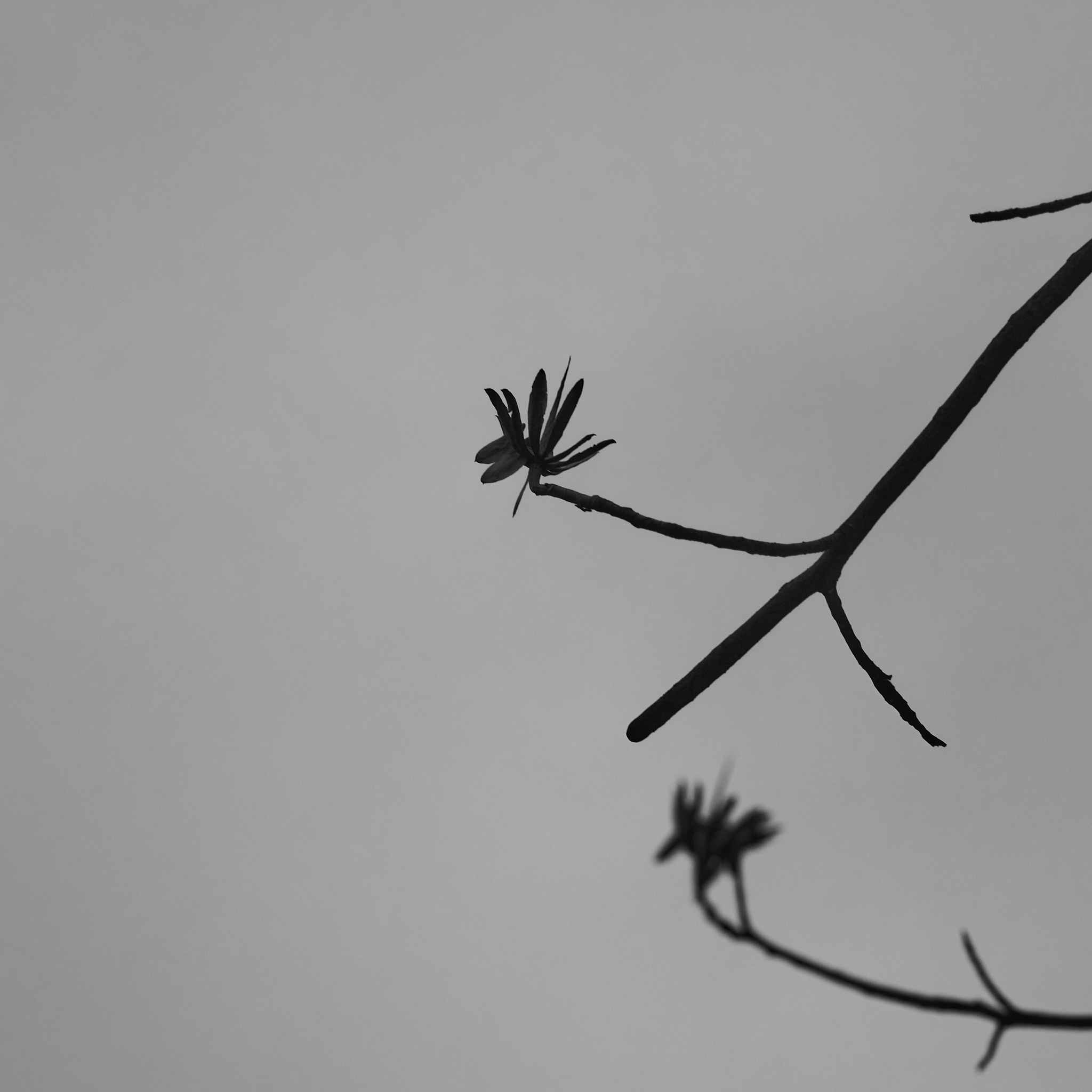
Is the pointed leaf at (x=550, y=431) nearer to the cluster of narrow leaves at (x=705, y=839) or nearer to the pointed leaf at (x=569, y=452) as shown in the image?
the pointed leaf at (x=569, y=452)

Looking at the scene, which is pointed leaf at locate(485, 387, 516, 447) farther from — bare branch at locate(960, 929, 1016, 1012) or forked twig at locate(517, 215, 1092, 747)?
bare branch at locate(960, 929, 1016, 1012)

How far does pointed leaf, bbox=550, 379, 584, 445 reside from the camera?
3891 mm

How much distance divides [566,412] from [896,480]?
50.5 inches

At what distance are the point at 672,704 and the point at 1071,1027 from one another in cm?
133

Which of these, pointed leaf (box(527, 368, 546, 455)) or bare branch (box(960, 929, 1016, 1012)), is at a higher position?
pointed leaf (box(527, 368, 546, 455))

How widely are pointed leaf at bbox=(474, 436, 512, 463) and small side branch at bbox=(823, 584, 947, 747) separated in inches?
55.6

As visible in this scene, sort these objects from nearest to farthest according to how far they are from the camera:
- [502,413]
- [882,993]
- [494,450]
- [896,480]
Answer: [882,993]
[896,480]
[502,413]
[494,450]

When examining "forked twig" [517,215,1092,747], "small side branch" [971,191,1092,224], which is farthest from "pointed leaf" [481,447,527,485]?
"small side branch" [971,191,1092,224]

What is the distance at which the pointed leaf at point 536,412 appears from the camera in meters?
3.88

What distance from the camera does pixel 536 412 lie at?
3.90m

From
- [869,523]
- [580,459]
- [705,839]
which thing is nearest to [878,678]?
[869,523]

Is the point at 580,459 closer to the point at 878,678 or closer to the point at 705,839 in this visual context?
the point at 878,678

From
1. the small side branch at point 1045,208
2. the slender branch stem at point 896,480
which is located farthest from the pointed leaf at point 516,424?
the small side branch at point 1045,208

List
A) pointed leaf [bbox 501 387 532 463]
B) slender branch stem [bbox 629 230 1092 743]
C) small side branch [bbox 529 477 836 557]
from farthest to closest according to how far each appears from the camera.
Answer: pointed leaf [bbox 501 387 532 463] < small side branch [bbox 529 477 836 557] < slender branch stem [bbox 629 230 1092 743]
